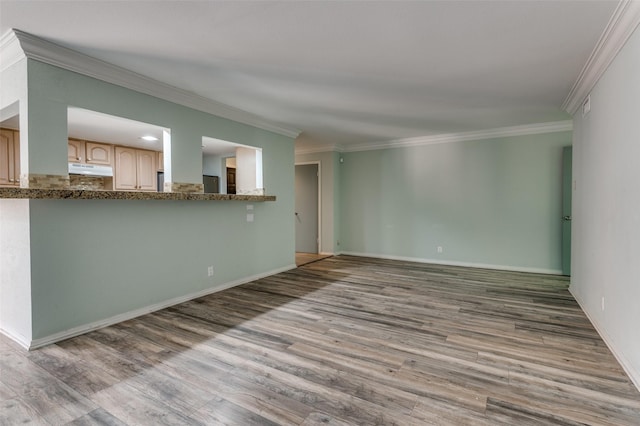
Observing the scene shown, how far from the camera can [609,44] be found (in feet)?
7.84

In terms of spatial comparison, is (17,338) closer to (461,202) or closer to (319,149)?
(319,149)

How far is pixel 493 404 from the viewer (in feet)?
6.19

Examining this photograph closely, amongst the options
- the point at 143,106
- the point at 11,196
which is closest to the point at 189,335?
the point at 11,196

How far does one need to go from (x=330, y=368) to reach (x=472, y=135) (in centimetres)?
503

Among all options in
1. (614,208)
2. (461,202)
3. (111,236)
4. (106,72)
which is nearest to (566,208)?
(461,202)

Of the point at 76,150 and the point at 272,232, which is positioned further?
the point at 272,232

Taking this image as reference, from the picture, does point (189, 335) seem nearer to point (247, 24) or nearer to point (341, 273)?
point (247, 24)

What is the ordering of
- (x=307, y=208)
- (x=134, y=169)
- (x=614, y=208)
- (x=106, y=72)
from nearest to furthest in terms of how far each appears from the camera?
(x=614, y=208)
(x=106, y=72)
(x=134, y=169)
(x=307, y=208)

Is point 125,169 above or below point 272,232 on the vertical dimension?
above

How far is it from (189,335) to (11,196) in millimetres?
1713

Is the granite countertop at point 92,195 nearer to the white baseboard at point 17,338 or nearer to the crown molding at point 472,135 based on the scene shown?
the white baseboard at point 17,338

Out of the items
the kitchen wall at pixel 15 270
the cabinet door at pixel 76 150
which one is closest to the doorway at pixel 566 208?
the kitchen wall at pixel 15 270

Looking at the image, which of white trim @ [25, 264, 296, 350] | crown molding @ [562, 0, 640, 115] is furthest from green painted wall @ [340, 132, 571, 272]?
white trim @ [25, 264, 296, 350]

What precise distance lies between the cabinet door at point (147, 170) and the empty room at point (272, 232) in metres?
0.76
